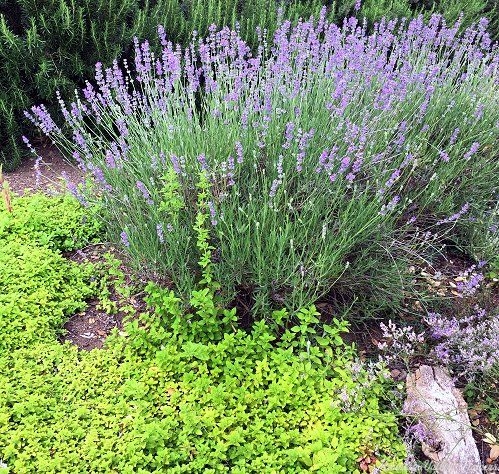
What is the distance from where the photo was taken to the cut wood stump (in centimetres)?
226

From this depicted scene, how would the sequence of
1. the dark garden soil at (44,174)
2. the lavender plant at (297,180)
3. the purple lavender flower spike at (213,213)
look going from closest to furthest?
the purple lavender flower spike at (213,213) < the lavender plant at (297,180) < the dark garden soil at (44,174)

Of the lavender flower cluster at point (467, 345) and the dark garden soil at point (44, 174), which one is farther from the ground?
the lavender flower cluster at point (467, 345)

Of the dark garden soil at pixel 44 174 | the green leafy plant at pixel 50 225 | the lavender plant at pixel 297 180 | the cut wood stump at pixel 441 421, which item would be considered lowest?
the dark garden soil at pixel 44 174

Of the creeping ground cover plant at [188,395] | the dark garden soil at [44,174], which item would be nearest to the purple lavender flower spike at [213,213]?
the creeping ground cover plant at [188,395]

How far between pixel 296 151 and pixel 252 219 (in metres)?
0.49

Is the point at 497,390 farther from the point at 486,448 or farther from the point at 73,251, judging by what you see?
the point at 73,251

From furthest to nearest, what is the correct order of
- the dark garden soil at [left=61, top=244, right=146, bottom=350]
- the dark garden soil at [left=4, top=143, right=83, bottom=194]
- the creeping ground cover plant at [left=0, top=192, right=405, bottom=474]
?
1. the dark garden soil at [left=4, top=143, right=83, bottom=194]
2. the dark garden soil at [left=61, top=244, right=146, bottom=350]
3. the creeping ground cover plant at [left=0, top=192, right=405, bottom=474]

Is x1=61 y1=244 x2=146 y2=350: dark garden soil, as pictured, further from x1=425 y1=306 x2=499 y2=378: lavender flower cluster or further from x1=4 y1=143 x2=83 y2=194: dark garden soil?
x1=425 y1=306 x2=499 y2=378: lavender flower cluster

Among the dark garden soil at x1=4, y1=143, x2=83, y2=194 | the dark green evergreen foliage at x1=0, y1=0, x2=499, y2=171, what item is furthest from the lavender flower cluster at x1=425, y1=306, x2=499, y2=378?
the dark green evergreen foliage at x1=0, y1=0, x2=499, y2=171

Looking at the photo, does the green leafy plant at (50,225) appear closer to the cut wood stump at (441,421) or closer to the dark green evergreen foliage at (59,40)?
the dark green evergreen foliage at (59,40)

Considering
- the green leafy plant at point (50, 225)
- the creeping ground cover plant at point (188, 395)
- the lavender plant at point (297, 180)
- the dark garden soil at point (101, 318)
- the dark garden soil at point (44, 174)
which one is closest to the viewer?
the creeping ground cover plant at point (188, 395)

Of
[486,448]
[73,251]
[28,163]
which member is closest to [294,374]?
[486,448]

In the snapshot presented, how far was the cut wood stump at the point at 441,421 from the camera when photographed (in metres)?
2.26

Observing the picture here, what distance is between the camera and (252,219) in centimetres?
268
